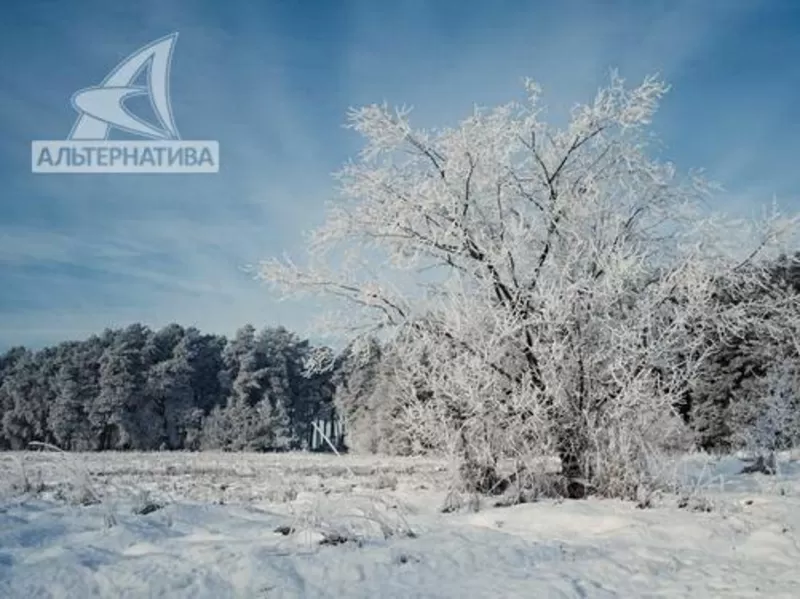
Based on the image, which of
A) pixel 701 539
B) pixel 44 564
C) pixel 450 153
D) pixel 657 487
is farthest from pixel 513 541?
pixel 450 153

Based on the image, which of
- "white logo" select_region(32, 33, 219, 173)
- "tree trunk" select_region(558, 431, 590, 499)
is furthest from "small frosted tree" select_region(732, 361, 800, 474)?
"white logo" select_region(32, 33, 219, 173)

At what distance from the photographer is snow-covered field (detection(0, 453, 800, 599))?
4383 mm

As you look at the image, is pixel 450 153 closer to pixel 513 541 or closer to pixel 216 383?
pixel 513 541

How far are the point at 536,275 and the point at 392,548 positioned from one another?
5.00 metres

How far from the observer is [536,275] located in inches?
373

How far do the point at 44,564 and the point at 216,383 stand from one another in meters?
48.1

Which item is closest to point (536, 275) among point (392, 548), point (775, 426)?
point (392, 548)

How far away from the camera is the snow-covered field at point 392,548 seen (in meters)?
4.38

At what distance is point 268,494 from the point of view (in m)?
9.63

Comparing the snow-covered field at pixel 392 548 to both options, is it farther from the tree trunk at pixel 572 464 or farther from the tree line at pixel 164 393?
the tree line at pixel 164 393

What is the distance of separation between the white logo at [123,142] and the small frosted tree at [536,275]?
15.6 ft

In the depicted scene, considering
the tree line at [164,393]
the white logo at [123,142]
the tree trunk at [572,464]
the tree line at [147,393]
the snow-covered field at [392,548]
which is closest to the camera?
the snow-covered field at [392,548]

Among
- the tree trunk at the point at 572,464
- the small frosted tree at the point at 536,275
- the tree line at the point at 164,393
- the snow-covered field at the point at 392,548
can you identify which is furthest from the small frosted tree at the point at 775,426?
the tree line at the point at 164,393

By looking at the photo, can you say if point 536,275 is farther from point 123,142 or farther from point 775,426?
point 775,426
